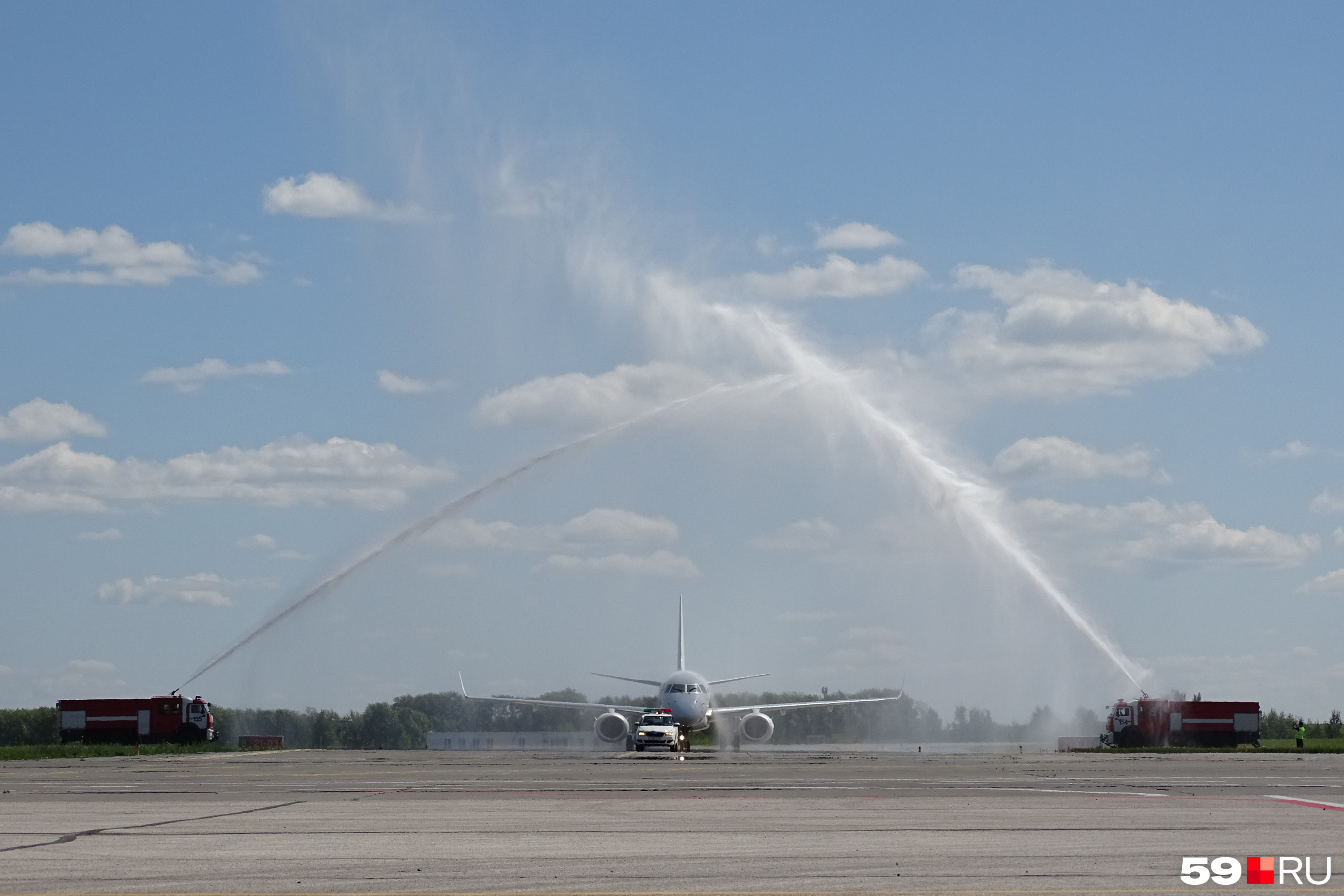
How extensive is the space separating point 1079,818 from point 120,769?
38.4 m

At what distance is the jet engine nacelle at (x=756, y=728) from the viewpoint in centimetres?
9144

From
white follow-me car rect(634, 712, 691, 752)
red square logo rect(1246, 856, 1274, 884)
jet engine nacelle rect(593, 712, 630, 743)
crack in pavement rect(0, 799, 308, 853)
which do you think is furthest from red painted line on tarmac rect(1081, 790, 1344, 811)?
jet engine nacelle rect(593, 712, 630, 743)

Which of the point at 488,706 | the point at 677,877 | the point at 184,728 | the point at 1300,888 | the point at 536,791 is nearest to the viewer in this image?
the point at 1300,888

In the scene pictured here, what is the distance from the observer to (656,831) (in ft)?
74.8

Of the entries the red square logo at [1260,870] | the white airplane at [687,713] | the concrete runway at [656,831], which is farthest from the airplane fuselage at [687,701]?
the red square logo at [1260,870]

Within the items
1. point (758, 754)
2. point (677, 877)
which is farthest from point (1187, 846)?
point (758, 754)

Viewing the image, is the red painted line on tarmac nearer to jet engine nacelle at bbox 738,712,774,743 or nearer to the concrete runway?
the concrete runway

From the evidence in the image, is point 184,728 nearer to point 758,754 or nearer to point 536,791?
point 758,754

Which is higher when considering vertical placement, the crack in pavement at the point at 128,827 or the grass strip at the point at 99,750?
the crack in pavement at the point at 128,827

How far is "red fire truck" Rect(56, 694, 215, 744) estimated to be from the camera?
3332 inches

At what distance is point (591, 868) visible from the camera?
58.9ft

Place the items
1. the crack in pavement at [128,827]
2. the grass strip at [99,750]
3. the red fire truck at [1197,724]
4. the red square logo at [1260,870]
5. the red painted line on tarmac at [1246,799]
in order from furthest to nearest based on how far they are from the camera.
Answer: the red fire truck at [1197,724], the grass strip at [99,750], the red painted line on tarmac at [1246,799], the crack in pavement at [128,827], the red square logo at [1260,870]

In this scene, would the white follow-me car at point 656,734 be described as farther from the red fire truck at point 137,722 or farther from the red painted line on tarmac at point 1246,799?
the red painted line on tarmac at point 1246,799

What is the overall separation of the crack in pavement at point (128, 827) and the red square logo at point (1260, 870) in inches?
669
